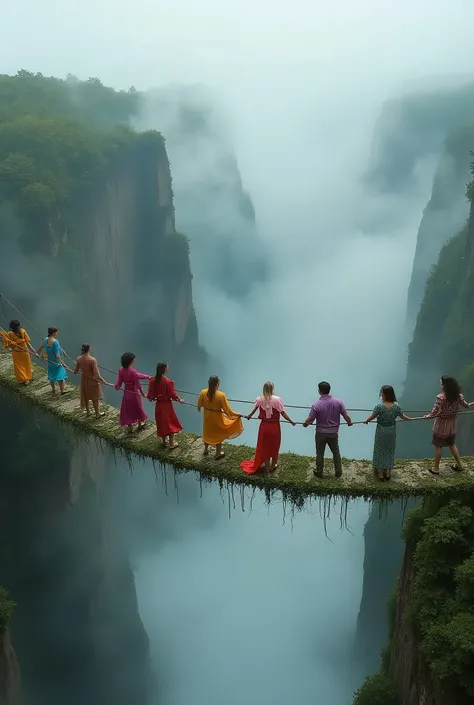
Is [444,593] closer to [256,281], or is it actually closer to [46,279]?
[46,279]

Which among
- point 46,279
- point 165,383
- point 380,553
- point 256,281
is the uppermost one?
point 256,281

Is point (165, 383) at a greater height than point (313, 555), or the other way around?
point (165, 383)

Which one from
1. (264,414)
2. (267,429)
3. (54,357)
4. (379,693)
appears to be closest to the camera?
(264,414)

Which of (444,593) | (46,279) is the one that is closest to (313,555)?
(46,279)

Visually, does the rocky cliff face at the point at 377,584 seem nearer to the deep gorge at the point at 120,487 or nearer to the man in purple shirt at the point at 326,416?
the deep gorge at the point at 120,487

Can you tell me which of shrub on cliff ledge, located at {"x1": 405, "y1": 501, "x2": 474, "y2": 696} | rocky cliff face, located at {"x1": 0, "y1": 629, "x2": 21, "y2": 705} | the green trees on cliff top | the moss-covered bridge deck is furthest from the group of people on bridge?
the green trees on cliff top

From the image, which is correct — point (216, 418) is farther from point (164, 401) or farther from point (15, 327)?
point (15, 327)

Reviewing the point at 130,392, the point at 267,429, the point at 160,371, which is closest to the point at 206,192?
the point at 130,392
